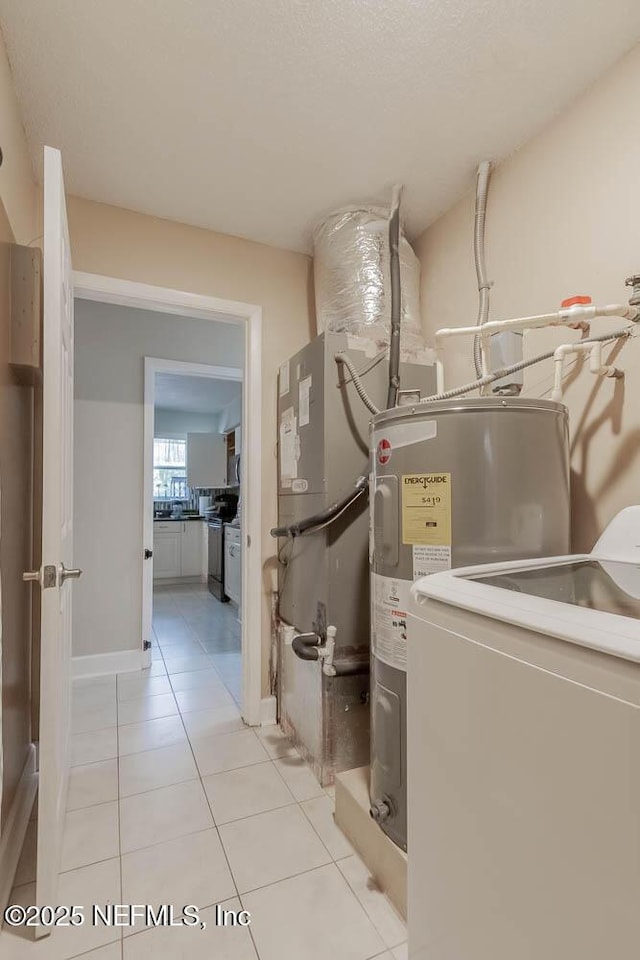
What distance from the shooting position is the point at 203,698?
8.39ft

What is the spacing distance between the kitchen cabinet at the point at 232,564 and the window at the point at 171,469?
2907 millimetres

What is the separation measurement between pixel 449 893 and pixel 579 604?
0.48 meters

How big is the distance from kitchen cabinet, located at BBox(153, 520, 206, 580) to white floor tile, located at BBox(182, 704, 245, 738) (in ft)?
11.6

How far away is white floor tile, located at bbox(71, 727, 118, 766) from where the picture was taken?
1.98 metres

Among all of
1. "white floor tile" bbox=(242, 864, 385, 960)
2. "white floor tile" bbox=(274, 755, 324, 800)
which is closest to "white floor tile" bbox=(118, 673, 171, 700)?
"white floor tile" bbox=(274, 755, 324, 800)

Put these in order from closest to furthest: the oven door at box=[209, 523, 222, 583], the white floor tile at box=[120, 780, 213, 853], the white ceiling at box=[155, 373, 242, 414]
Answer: the white floor tile at box=[120, 780, 213, 853] → the oven door at box=[209, 523, 222, 583] → the white ceiling at box=[155, 373, 242, 414]

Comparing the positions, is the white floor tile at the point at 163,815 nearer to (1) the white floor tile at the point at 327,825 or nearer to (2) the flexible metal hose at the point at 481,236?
(1) the white floor tile at the point at 327,825

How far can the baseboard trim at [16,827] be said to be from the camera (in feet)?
4.16

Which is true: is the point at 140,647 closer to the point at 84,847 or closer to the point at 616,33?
the point at 84,847

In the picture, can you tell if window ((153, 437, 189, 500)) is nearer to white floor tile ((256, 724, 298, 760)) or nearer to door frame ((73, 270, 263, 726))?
door frame ((73, 270, 263, 726))

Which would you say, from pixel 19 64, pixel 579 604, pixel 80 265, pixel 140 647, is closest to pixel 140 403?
pixel 80 265

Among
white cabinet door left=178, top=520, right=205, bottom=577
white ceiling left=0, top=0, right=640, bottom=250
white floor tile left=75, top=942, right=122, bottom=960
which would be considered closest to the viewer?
white floor tile left=75, top=942, right=122, bottom=960

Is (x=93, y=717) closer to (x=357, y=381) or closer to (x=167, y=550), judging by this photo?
(x=357, y=381)

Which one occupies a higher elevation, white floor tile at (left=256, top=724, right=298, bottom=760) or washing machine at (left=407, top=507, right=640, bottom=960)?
washing machine at (left=407, top=507, right=640, bottom=960)
